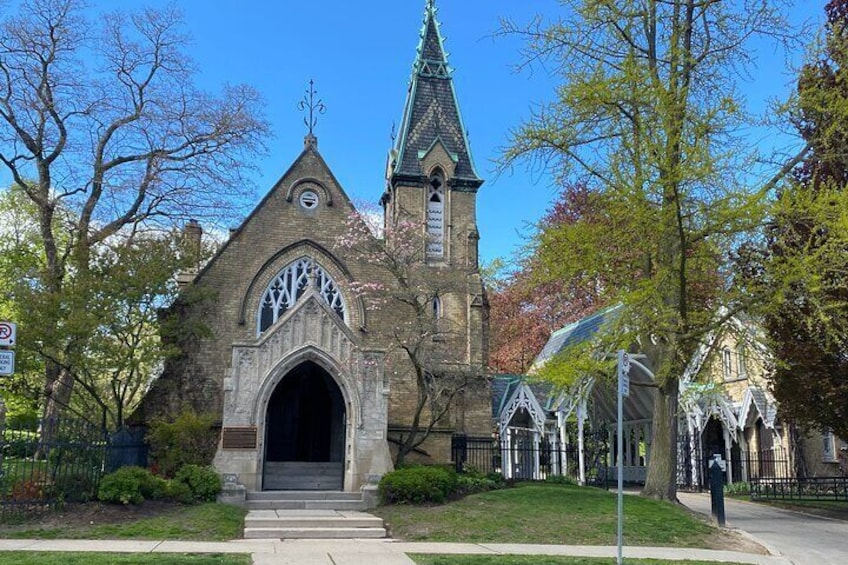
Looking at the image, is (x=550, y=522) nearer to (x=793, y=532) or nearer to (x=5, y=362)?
(x=793, y=532)

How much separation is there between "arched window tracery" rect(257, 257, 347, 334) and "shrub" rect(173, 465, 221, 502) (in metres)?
6.63

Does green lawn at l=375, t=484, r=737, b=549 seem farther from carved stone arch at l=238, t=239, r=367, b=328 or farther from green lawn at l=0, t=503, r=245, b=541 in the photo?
carved stone arch at l=238, t=239, r=367, b=328

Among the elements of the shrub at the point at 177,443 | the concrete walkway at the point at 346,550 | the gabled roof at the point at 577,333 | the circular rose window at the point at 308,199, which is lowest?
the concrete walkway at the point at 346,550

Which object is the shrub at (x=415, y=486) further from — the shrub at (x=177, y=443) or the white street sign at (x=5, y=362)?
the white street sign at (x=5, y=362)

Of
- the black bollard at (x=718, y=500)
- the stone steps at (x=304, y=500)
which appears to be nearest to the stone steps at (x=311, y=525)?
the stone steps at (x=304, y=500)

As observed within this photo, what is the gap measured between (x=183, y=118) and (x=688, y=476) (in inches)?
833

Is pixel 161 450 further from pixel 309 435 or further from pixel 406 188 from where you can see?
pixel 406 188

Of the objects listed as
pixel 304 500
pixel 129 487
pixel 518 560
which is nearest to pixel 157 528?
pixel 129 487

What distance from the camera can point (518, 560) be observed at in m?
10.8

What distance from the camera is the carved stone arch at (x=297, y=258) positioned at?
73.4 feet

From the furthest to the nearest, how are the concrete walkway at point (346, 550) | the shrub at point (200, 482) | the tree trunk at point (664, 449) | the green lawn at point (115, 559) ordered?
the tree trunk at point (664, 449) → the shrub at point (200, 482) → the concrete walkway at point (346, 550) → the green lawn at point (115, 559)

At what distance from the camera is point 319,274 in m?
23.1

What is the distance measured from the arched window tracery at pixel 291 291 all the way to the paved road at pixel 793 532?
11706mm

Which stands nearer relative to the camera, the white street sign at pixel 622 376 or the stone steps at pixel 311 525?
the white street sign at pixel 622 376
